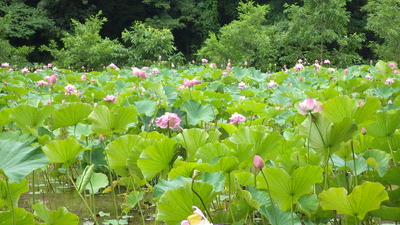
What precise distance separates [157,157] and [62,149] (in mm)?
296

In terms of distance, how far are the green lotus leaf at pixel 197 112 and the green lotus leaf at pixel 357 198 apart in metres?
0.85

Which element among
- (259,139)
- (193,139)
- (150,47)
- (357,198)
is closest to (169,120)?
(193,139)

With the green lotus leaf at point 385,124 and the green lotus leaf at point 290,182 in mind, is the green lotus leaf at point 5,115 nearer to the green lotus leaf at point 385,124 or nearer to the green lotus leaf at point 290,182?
the green lotus leaf at point 290,182

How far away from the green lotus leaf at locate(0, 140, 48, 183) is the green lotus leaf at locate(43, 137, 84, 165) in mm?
328

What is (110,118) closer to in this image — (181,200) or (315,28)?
(181,200)

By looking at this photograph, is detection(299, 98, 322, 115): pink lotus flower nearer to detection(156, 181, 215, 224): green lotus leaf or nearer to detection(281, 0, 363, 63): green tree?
detection(156, 181, 215, 224): green lotus leaf

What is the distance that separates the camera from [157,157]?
96 cm

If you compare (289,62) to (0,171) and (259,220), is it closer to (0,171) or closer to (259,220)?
(259,220)

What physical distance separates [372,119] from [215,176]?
450mm

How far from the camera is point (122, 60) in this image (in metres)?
9.69

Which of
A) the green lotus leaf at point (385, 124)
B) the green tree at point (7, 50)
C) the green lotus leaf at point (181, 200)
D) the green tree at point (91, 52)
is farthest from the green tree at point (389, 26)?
the green lotus leaf at point (181, 200)

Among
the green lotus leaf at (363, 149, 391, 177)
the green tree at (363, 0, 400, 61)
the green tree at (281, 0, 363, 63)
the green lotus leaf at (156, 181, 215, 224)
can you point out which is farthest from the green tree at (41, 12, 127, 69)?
the green lotus leaf at (156, 181, 215, 224)

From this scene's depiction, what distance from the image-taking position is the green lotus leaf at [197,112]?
1580mm

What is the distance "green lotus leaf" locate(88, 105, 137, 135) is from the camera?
3.91ft
